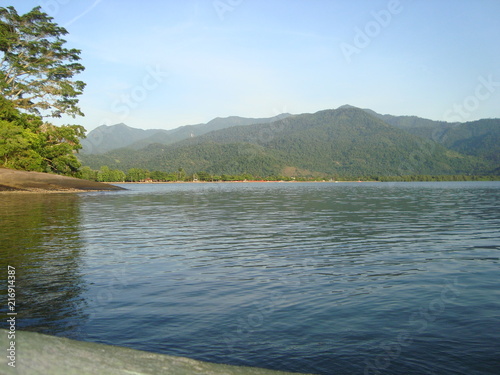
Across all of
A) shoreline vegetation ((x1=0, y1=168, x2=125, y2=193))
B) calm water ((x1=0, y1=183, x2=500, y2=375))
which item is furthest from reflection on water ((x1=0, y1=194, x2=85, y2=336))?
shoreline vegetation ((x1=0, y1=168, x2=125, y2=193))

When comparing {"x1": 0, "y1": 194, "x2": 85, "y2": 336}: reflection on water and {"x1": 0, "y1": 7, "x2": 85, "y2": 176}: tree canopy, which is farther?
{"x1": 0, "y1": 7, "x2": 85, "y2": 176}: tree canopy

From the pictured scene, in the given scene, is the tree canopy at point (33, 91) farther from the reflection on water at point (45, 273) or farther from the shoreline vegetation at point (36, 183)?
the reflection on water at point (45, 273)

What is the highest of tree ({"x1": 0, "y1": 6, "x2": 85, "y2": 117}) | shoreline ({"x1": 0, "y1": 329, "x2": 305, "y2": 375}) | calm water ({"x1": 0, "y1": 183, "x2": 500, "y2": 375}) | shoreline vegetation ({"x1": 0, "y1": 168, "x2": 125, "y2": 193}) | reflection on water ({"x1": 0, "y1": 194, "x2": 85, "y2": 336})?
tree ({"x1": 0, "y1": 6, "x2": 85, "y2": 117})

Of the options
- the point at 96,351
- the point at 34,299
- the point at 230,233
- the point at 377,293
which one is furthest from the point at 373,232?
the point at 96,351

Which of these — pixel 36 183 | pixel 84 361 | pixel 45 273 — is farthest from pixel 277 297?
pixel 36 183

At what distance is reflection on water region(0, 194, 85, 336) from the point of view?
8.88m

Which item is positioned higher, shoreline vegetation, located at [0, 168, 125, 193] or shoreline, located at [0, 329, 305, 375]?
shoreline vegetation, located at [0, 168, 125, 193]

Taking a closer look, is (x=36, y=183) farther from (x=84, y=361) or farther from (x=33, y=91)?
(x=84, y=361)

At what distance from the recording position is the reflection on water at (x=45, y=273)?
29.1 ft

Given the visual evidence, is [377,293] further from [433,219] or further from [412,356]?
[433,219]

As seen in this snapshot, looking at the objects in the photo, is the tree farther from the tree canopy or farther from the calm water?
the calm water

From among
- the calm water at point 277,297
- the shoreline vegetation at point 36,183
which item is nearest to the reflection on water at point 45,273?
the calm water at point 277,297

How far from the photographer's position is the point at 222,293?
1116 cm

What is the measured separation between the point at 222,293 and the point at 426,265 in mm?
8331
